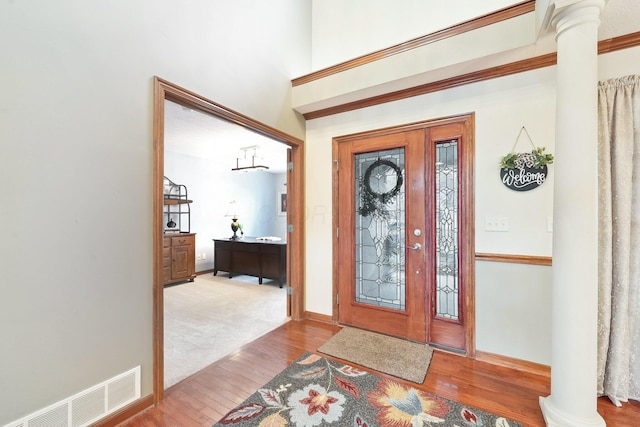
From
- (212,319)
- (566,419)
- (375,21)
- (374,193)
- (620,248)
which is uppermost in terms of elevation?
(375,21)

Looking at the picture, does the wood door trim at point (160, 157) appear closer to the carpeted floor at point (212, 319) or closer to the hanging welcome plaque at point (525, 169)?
the carpeted floor at point (212, 319)

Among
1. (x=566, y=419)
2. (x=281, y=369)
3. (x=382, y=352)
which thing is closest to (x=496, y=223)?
(x=566, y=419)

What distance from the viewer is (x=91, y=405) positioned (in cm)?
150

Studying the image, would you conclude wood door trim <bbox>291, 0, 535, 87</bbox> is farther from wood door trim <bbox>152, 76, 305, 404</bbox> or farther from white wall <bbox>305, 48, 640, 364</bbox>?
wood door trim <bbox>152, 76, 305, 404</bbox>

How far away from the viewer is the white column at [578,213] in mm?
1490

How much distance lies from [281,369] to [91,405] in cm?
120

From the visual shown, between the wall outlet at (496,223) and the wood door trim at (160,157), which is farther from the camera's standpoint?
the wall outlet at (496,223)

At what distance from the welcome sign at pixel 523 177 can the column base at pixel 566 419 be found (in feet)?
4.91

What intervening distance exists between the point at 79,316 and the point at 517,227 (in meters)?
3.07

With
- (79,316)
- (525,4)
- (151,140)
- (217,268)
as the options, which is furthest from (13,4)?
(217,268)

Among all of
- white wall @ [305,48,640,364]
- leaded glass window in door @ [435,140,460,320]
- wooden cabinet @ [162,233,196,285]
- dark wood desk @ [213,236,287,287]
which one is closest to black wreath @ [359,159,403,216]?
leaded glass window in door @ [435,140,460,320]

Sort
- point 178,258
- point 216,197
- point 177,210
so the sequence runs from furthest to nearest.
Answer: point 216,197, point 177,210, point 178,258

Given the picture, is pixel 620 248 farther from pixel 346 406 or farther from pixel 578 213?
pixel 346 406

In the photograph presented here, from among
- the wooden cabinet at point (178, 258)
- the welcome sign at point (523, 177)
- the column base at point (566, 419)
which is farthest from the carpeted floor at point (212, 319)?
the welcome sign at point (523, 177)
